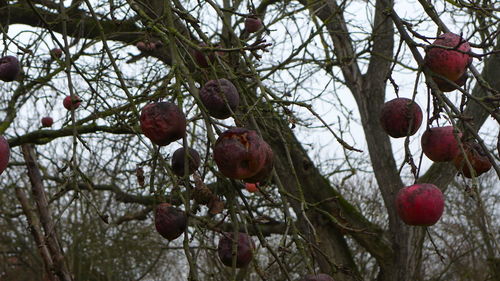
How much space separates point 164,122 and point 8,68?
6.51ft

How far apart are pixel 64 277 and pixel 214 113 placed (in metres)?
1.12

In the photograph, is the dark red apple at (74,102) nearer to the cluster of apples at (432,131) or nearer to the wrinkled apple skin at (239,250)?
the wrinkled apple skin at (239,250)

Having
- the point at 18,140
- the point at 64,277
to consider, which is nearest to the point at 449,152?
the point at 64,277

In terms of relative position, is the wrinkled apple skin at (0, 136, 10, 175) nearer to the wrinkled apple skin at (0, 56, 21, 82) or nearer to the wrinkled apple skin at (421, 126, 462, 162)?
the wrinkled apple skin at (421, 126, 462, 162)

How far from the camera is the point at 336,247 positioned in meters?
5.34

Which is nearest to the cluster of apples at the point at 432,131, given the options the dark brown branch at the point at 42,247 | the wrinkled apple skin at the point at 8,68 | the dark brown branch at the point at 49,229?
the dark brown branch at the point at 49,229

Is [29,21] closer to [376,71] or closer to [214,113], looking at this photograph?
[376,71]

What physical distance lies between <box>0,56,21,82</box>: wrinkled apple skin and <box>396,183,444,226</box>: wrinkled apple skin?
2.20m

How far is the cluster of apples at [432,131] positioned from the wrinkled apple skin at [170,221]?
543mm

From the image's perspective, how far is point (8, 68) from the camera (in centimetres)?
296

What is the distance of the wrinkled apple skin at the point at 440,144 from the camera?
146 centimetres

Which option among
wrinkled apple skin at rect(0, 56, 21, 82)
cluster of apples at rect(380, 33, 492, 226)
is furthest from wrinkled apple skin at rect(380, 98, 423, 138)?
wrinkled apple skin at rect(0, 56, 21, 82)

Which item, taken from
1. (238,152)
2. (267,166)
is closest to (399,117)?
(267,166)

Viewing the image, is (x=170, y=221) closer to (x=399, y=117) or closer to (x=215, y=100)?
(x=215, y=100)
